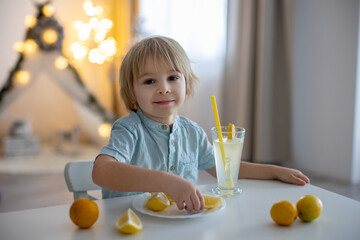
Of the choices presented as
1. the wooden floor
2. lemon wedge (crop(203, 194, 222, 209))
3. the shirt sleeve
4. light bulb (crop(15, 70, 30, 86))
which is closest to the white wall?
the wooden floor

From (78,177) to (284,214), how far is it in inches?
24.4

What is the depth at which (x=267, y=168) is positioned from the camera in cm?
104

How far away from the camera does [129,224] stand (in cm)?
65

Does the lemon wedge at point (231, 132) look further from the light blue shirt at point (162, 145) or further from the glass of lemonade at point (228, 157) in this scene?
the light blue shirt at point (162, 145)

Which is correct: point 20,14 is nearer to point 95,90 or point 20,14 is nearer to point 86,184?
point 95,90

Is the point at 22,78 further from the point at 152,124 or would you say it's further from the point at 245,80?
the point at 152,124

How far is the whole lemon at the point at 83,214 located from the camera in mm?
685

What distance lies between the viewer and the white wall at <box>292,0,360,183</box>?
2.68m

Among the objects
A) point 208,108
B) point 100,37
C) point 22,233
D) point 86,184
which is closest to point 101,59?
point 100,37

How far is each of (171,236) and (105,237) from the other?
0.12 m

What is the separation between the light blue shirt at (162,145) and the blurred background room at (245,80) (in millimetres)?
1569

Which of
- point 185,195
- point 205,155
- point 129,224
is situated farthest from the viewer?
point 205,155

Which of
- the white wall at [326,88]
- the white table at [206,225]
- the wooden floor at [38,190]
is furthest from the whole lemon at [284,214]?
the white wall at [326,88]

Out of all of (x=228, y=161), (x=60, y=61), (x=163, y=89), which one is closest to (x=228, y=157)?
(x=228, y=161)
